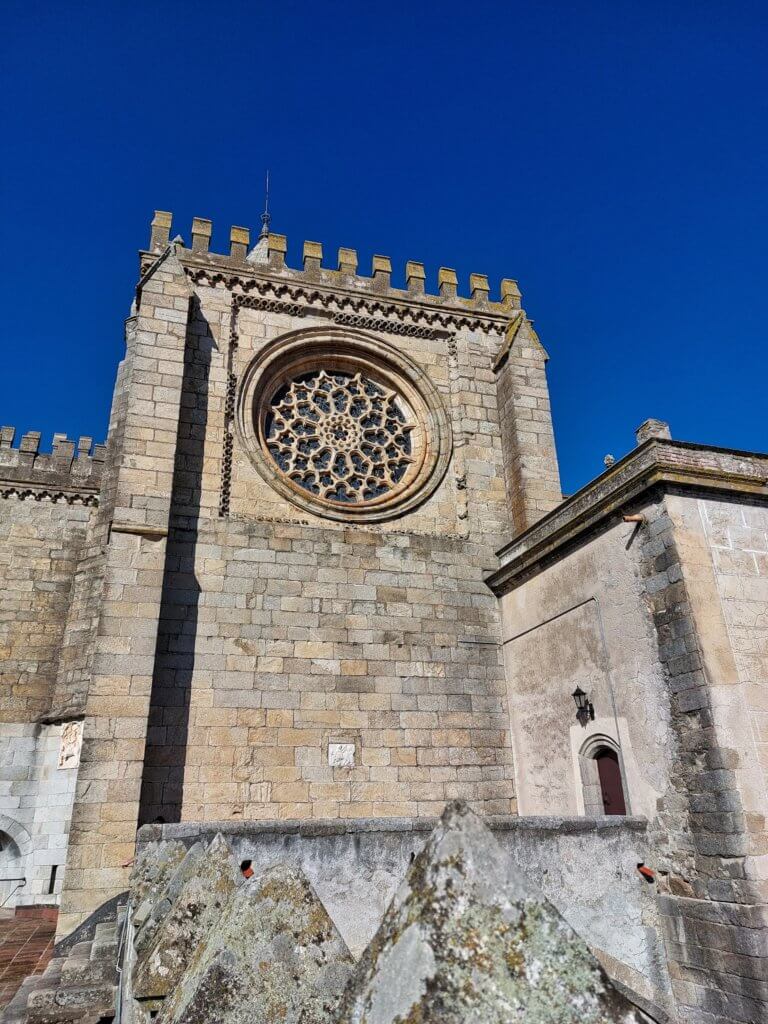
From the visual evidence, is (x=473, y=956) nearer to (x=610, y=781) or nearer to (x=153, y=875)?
(x=153, y=875)

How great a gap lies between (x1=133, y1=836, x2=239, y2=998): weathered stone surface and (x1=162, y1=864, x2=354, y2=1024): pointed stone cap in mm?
603

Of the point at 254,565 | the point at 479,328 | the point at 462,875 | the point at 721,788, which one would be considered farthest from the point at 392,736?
the point at 462,875

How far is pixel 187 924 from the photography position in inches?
109

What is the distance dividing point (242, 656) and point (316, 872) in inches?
144

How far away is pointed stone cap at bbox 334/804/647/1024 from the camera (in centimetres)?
130

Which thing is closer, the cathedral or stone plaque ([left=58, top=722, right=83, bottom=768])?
the cathedral

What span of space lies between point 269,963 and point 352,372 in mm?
10127

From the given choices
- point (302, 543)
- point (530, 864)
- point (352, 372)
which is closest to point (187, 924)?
point (530, 864)

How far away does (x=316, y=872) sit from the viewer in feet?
17.7

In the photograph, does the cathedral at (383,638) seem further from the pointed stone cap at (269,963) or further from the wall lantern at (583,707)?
the pointed stone cap at (269,963)

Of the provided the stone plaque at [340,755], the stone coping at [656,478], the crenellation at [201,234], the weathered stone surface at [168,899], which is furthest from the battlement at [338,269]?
the weathered stone surface at [168,899]

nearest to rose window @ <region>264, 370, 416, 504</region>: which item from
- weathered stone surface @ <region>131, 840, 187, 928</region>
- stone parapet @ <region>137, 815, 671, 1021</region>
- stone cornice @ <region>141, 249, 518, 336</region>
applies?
stone cornice @ <region>141, 249, 518, 336</region>

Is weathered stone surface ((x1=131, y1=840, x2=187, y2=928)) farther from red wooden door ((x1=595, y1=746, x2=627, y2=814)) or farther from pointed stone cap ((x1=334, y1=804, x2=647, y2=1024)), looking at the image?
red wooden door ((x1=595, y1=746, x2=627, y2=814))

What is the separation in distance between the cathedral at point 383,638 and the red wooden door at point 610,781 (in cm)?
5
